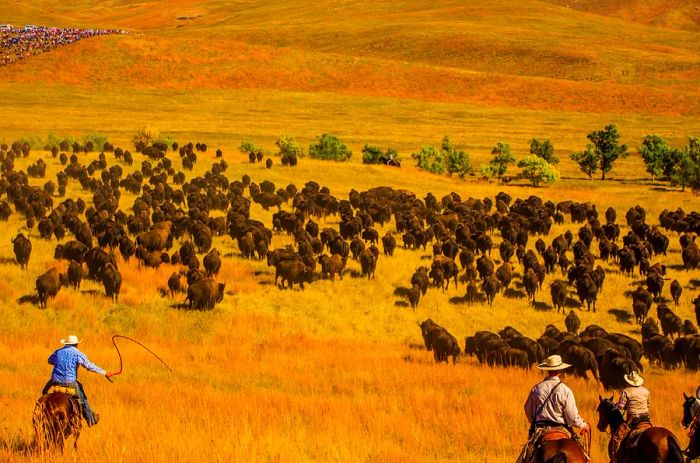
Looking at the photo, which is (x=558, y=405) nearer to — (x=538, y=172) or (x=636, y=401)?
(x=636, y=401)

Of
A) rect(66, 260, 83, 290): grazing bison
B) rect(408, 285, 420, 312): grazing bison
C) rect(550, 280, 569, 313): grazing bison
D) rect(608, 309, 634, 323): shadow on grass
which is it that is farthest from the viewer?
rect(550, 280, 569, 313): grazing bison

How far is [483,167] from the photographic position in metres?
61.1

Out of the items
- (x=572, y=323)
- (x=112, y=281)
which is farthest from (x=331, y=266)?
(x=572, y=323)

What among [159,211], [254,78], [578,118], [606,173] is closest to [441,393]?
[159,211]

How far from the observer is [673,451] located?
913 cm

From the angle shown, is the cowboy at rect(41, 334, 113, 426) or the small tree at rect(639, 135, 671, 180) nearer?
the cowboy at rect(41, 334, 113, 426)

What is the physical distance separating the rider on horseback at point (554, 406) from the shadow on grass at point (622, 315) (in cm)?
1973

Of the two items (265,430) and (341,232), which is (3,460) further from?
(341,232)

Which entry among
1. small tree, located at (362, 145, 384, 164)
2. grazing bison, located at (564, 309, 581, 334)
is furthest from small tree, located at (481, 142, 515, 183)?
grazing bison, located at (564, 309, 581, 334)

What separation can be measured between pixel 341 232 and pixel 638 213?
17800 mm

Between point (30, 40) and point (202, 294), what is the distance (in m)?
123

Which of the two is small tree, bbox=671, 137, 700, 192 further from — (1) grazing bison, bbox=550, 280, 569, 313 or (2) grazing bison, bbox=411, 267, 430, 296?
(2) grazing bison, bbox=411, 267, 430, 296

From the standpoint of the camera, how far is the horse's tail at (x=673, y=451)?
29.7 feet

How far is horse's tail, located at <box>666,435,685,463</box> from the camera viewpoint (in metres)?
9.05
